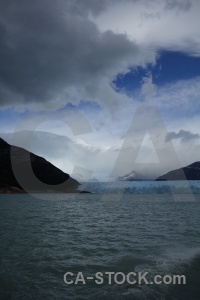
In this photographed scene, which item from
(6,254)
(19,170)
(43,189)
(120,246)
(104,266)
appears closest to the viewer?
(104,266)

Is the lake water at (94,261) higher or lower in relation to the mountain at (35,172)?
lower

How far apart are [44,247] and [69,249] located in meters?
2.06

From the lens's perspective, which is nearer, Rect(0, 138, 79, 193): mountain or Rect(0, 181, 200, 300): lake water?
Rect(0, 181, 200, 300): lake water

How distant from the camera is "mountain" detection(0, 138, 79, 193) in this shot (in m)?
149

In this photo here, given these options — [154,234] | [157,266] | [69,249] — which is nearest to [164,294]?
[157,266]

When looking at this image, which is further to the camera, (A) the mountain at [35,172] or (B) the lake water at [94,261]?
(A) the mountain at [35,172]

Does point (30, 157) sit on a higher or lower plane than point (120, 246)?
higher

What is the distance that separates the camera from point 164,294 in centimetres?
1123

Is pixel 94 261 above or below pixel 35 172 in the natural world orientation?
below

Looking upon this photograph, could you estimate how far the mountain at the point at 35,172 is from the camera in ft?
489

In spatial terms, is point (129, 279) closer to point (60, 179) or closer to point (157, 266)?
point (157, 266)

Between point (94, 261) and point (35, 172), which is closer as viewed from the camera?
point (94, 261)

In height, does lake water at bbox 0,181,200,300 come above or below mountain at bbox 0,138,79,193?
below

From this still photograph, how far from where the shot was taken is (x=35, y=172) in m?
164
